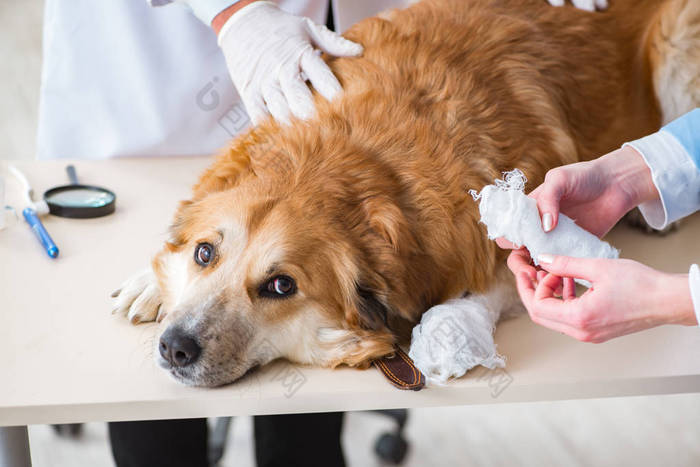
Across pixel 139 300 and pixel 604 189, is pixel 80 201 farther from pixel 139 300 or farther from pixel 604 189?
pixel 604 189

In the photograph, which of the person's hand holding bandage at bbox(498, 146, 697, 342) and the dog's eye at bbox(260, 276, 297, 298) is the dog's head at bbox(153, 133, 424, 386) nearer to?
the dog's eye at bbox(260, 276, 297, 298)

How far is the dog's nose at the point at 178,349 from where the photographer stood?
3.49 feet

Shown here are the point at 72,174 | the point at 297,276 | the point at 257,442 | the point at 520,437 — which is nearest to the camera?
the point at 297,276

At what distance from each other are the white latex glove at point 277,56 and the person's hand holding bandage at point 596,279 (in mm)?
519

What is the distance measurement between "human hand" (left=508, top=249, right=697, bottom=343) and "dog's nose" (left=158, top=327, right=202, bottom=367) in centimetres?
51

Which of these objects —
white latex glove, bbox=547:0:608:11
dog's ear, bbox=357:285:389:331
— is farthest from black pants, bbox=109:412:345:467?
white latex glove, bbox=547:0:608:11

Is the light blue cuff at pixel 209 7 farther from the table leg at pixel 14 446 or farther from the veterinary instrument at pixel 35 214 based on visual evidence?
the table leg at pixel 14 446

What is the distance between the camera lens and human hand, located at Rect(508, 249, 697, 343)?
93cm

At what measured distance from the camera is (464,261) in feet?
4.15

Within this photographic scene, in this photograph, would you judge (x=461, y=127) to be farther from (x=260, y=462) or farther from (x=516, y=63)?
(x=260, y=462)

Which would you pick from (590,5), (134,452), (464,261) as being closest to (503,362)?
(464,261)

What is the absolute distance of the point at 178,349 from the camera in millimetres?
1065

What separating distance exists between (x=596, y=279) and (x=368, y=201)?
41 centimetres

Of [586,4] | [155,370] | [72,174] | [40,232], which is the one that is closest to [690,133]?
[586,4]
